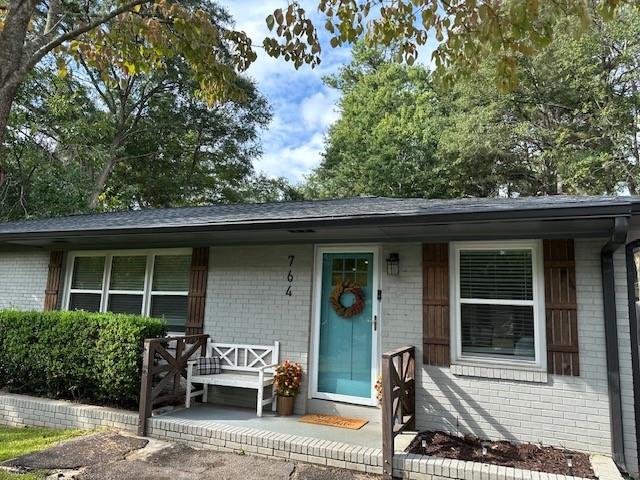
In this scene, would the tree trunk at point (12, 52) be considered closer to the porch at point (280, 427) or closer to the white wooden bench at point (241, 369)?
the porch at point (280, 427)

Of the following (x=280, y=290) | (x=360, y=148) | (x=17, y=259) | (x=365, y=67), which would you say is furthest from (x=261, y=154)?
(x=280, y=290)

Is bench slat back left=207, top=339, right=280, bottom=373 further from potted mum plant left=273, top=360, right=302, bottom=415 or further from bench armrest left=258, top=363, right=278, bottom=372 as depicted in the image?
potted mum plant left=273, top=360, right=302, bottom=415

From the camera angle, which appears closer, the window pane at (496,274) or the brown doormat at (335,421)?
the window pane at (496,274)

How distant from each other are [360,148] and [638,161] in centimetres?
1142

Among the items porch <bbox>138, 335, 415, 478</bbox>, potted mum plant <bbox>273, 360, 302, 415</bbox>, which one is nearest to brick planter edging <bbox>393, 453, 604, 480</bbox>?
porch <bbox>138, 335, 415, 478</bbox>

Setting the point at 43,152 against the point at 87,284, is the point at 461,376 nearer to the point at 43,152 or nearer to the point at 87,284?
the point at 87,284

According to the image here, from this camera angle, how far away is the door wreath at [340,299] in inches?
219

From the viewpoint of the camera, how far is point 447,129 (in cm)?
1792

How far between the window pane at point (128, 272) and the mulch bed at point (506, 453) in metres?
4.68

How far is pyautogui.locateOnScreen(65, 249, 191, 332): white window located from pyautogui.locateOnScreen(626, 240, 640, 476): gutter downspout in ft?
17.7

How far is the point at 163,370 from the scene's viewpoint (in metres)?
5.32

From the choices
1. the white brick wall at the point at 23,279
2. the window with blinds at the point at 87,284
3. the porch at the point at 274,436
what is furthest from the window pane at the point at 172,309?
the white brick wall at the point at 23,279

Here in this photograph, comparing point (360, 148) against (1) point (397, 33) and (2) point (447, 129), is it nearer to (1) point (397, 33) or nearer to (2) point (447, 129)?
(2) point (447, 129)

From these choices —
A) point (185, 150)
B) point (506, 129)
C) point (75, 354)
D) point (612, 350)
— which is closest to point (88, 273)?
point (75, 354)
